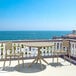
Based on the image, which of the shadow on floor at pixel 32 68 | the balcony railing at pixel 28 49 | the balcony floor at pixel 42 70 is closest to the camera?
the balcony floor at pixel 42 70

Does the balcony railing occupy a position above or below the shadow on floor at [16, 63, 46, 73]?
above

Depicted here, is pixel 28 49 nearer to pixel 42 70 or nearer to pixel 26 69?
pixel 26 69

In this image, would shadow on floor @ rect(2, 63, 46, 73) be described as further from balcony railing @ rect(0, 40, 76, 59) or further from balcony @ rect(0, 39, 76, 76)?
balcony railing @ rect(0, 40, 76, 59)

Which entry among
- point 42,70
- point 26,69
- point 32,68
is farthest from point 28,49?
point 42,70

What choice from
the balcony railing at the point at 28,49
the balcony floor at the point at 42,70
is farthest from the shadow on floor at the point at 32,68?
the balcony railing at the point at 28,49

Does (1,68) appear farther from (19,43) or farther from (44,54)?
(44,54)

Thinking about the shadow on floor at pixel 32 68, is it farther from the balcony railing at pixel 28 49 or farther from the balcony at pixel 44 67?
the balcony railing at pixel 28 49

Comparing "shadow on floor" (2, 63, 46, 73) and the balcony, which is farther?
"shadow on floor" (2, 63, 46, 73)

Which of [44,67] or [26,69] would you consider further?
[44,67]

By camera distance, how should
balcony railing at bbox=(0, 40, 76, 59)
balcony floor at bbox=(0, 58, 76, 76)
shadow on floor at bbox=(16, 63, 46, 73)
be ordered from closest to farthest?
balcony floor at bbox=(0, 58, 76, 76), shadow on floor at bbox=(16, 63, 46, 73), balcony railing at bbox=(0, 40, 76, 59)

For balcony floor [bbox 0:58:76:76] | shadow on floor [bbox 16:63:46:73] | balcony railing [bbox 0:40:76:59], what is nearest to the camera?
balcony floor [bbox 0:58:76:76]

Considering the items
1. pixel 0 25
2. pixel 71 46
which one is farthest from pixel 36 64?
pixel 0 25

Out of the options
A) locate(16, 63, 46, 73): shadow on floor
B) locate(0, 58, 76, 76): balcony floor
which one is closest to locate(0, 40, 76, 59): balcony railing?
locate(0, 58, 76, 76): balcony floor

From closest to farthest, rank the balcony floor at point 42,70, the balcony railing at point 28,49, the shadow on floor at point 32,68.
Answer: the balcony floor at point 42,70 < the shadow on floor at point 32,68 < the balcony railing at point 28,49
